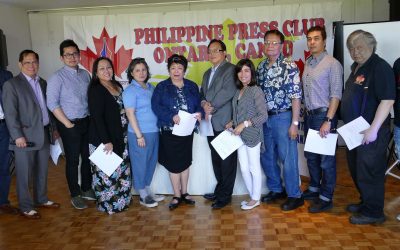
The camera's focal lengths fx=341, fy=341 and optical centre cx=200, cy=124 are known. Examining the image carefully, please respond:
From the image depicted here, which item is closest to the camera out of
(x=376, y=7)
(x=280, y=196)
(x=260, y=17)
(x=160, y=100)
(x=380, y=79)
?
(x=380, y=79)

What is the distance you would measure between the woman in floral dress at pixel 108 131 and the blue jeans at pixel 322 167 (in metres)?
1.57

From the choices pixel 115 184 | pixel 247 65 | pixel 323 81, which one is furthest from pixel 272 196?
pixel 115 184

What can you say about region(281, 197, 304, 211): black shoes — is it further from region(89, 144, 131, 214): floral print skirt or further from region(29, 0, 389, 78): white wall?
region(29, 0, 389, 78): white wall

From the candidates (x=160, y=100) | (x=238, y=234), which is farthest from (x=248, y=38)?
(x=238, y=234)

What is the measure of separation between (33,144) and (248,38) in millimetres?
2761

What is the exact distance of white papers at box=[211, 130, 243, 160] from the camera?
9.10 feet

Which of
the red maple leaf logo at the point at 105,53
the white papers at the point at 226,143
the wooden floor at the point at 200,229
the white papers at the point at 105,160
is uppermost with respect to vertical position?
the red maple leaf logo at the point at 105,53

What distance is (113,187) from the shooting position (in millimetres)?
2885

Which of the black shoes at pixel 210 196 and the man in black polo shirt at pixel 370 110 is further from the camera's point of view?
the black shoes at pixel 210 196

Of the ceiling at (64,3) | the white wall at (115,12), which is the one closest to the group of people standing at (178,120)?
the ceiling at (64,3)

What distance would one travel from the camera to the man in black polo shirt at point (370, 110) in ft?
7.66

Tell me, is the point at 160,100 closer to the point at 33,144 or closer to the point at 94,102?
the point at 94,102

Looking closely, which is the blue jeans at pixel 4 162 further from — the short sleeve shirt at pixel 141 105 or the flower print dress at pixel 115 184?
the short sleeve shirt at pixel 141 105

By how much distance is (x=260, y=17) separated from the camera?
4211 mm
